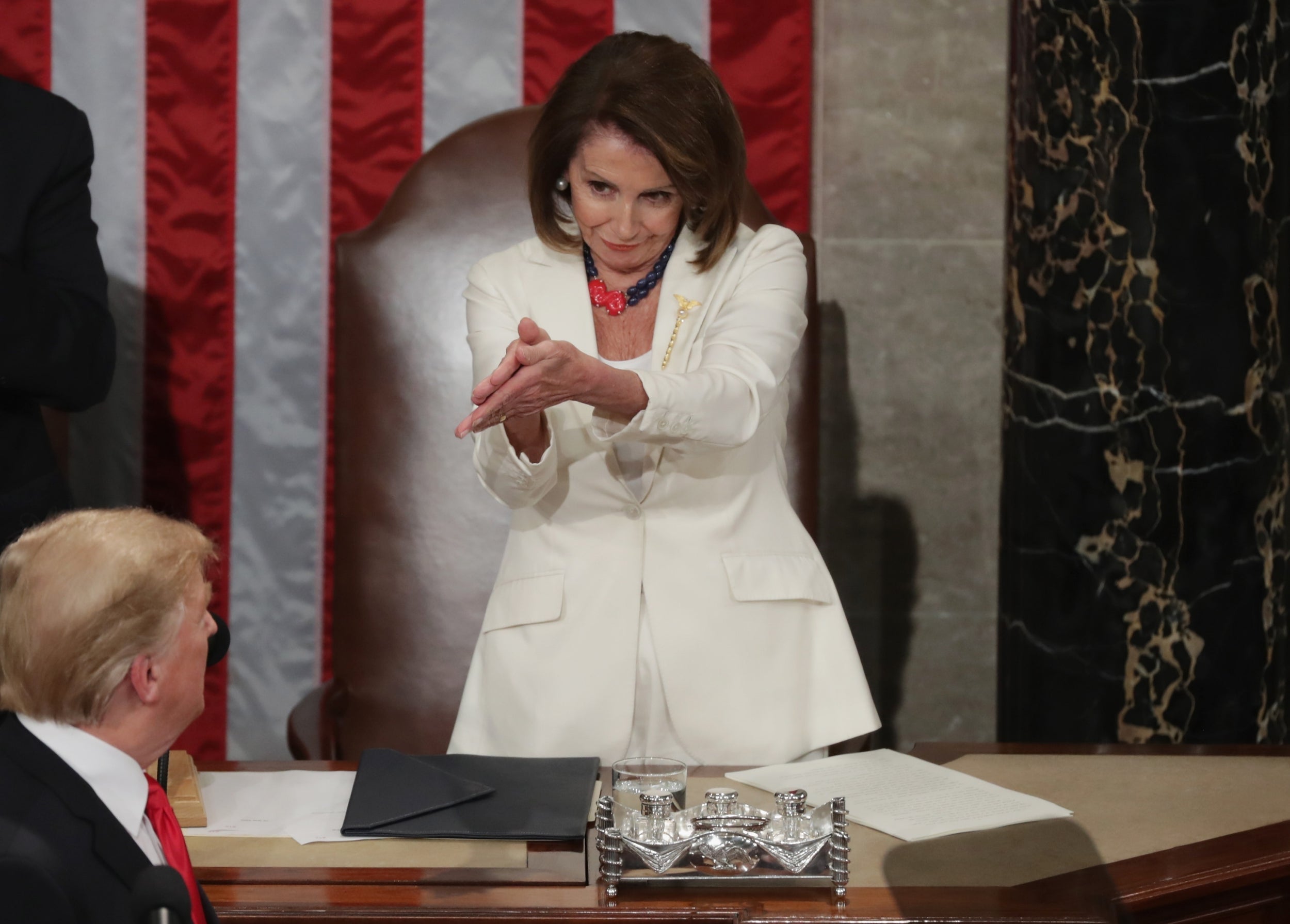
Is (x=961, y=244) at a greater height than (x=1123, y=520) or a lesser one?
greater

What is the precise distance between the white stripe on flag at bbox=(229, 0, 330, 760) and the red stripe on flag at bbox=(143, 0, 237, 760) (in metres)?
0.03

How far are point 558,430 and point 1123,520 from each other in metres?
1.29

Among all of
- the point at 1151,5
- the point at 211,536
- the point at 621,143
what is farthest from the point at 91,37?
the point at 1151,5

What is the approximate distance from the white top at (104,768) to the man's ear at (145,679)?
0.05 meters

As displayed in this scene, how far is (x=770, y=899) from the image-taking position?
1399 millimetres

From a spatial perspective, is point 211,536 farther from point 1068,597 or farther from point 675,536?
point 1068,597

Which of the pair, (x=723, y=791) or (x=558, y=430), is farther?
(x=558, y=430)

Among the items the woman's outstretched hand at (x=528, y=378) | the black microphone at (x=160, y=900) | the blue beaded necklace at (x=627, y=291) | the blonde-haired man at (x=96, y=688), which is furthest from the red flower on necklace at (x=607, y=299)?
the black microphone at (x=160, y=900)

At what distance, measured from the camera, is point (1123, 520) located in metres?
2.84

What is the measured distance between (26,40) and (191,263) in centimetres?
62

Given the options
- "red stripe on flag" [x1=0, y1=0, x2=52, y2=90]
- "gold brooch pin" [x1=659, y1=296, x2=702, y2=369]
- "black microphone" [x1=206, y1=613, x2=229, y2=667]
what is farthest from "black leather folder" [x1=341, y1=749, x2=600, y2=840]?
"red stripe on flag" [x1=0, y1=0, x2=52, y2=90]

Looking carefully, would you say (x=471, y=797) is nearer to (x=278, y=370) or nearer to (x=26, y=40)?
(x=278, y=370)

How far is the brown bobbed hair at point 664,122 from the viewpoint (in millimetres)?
2070

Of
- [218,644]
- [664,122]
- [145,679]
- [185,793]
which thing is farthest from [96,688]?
[664,122]
